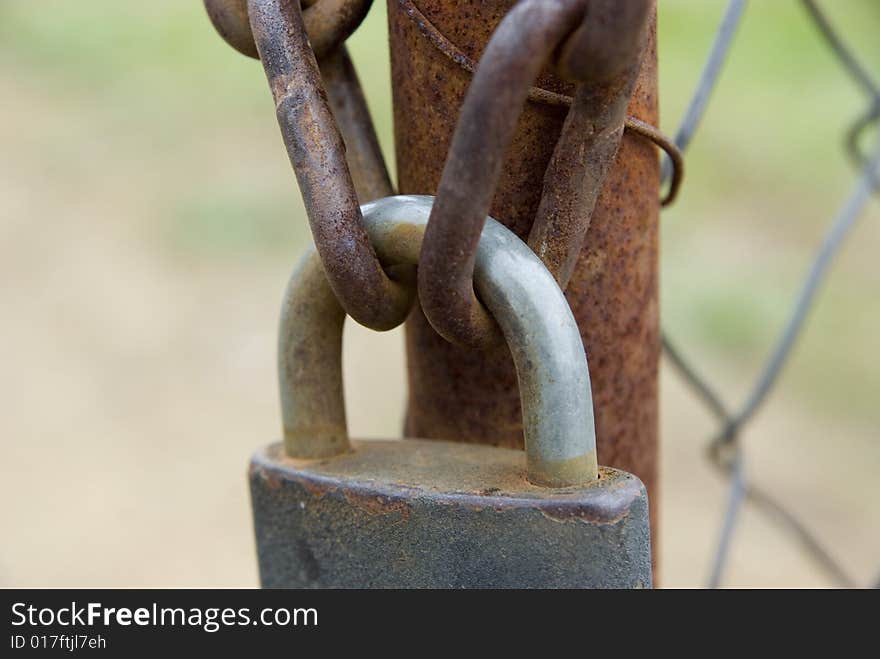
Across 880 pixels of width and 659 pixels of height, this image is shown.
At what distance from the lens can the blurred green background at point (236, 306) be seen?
2258mm

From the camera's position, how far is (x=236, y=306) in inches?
122

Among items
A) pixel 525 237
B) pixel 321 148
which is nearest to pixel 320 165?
pixel 321 148

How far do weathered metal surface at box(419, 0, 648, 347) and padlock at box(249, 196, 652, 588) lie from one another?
0.03 metres

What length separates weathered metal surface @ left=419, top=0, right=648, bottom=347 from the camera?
0.41 meters

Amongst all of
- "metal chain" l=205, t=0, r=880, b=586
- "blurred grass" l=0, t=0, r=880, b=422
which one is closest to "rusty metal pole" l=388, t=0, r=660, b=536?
"metal chain" l=205, t=0, r=880, b=586

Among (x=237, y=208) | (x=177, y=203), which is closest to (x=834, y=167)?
(x=237, y=208)

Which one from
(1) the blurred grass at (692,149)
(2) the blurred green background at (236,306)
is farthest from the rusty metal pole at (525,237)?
(1) the blurred grass at (692,149)

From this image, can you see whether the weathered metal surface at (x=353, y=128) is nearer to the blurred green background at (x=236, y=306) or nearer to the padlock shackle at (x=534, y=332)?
the padlock shackle at (x=534, y=332)

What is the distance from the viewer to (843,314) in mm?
2787

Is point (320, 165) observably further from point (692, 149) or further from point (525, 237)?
point (692, 149)

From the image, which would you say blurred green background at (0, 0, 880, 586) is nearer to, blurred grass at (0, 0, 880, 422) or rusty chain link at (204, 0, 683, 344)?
blurred grass at (0, 0, 880, 422)

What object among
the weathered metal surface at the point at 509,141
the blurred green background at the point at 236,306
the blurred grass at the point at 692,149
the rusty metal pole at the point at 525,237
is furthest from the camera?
the blurred grass at the point at 692,149

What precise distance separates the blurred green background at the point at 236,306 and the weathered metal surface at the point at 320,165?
66.5 inches
